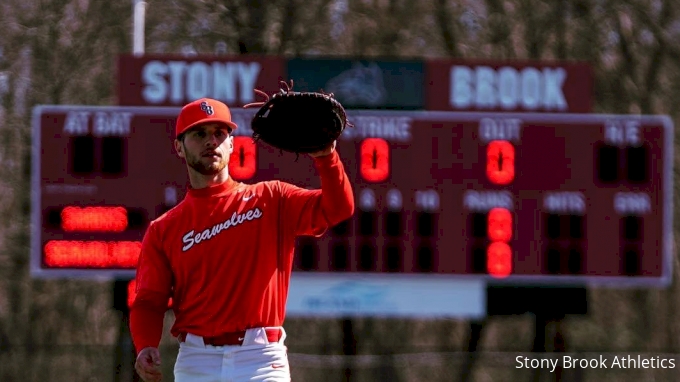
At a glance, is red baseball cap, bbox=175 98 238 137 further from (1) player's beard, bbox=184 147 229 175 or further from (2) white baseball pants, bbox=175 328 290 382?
(2) white baseball pants, bbox=175 328 290 382

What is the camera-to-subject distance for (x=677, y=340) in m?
21.5

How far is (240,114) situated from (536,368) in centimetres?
401

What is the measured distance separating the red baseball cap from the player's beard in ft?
0.34

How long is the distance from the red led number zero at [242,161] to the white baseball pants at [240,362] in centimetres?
582

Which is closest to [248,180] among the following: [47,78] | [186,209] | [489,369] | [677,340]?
[489,369]

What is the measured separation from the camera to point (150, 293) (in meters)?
5.08

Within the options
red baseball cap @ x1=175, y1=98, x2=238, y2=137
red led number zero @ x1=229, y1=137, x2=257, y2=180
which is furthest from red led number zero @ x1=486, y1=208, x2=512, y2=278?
red baseball cap @ x1=175, y1=98, x2=238, y2=137

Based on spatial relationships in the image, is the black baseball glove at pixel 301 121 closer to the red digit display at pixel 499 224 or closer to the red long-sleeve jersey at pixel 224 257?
the red long-sleeve jersey at pixel 224 257

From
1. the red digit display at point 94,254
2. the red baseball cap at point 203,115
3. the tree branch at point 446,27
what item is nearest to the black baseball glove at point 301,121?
the red baseball cap at point 203,115

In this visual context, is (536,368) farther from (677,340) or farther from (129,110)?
(677,340)

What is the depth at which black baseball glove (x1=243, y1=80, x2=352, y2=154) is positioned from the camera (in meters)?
4.81

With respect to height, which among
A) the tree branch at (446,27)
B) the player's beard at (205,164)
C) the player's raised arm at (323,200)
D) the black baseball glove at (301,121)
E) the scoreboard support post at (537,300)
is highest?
the tree branch at (446,27)

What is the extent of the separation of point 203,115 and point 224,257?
46 cm

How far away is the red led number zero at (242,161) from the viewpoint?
425 inches
